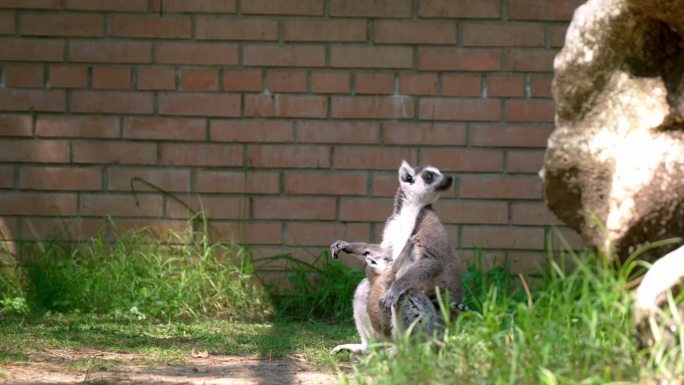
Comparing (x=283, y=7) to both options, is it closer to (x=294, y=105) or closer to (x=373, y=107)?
(x=294, y=105)

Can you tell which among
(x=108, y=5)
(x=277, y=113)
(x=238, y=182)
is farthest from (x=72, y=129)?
(x=277, y=113)

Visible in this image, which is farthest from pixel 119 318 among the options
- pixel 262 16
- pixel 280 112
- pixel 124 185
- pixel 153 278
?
pixel 262 16

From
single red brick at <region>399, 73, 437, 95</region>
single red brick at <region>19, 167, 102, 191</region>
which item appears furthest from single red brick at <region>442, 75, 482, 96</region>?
single red brick at <region>19, 167, 102, 191</region>

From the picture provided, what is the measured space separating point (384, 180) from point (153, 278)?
1.92 m

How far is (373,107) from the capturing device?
28.0 feet

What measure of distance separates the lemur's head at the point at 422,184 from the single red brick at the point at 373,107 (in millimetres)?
1909

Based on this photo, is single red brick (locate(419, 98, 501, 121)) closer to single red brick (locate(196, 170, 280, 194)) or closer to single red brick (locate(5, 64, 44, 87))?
single red brick (locate(196, 170, 280, 194))

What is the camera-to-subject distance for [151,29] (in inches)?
337

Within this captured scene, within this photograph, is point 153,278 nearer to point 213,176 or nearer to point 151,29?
point 213,176

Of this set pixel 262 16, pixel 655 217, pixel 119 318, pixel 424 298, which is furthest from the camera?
pixel 262 16

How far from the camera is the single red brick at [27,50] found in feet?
28.1

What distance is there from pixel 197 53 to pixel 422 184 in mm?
2755

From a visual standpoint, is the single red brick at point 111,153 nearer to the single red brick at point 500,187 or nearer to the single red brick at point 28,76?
the single red brick at point 28,76

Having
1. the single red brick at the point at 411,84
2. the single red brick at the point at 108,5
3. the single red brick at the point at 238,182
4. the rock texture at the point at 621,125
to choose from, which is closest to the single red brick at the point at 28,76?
the single red brick at the point at 108,5
